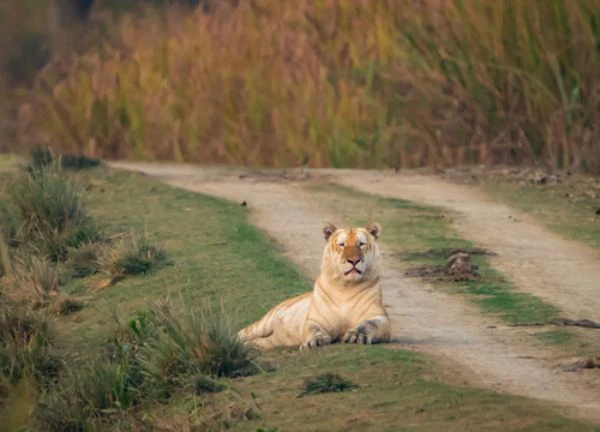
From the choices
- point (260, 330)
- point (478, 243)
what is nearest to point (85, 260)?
point (478, 243)

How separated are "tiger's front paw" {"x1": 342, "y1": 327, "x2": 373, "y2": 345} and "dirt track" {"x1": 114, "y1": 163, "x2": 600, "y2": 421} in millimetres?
231

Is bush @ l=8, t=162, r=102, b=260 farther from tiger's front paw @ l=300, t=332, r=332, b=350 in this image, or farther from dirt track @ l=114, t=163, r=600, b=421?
tiger's front paw @ l=300, t=332, r=332, b=350

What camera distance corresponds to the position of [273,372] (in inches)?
401

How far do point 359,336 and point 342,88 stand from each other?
1129 centimetres

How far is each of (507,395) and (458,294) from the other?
3477 mm

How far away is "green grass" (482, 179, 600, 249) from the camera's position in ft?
51.9

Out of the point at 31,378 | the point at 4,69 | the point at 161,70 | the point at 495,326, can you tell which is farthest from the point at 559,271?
the point at 4,69

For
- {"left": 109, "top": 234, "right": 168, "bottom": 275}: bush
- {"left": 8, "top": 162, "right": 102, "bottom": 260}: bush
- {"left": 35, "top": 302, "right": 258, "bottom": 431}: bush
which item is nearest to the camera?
{"left": 35, "top": 302, "right": 258, "bottom": 431}: bush

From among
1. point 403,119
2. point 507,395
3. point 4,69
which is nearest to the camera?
point 507,395

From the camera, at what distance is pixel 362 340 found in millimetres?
10484

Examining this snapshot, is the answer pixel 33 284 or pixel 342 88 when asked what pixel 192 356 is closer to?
pixel 33 284

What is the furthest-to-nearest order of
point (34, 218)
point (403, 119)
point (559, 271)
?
1. point (403, 119)
2. point (34, 218)
3. point (559, 271)

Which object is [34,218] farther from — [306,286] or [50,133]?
[50,133]

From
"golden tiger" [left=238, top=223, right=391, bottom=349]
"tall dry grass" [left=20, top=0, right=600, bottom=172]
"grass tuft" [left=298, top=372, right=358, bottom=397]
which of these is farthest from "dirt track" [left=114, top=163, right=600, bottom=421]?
"tall dry grass" [left=20, top=0, right=600, bottom=172]
